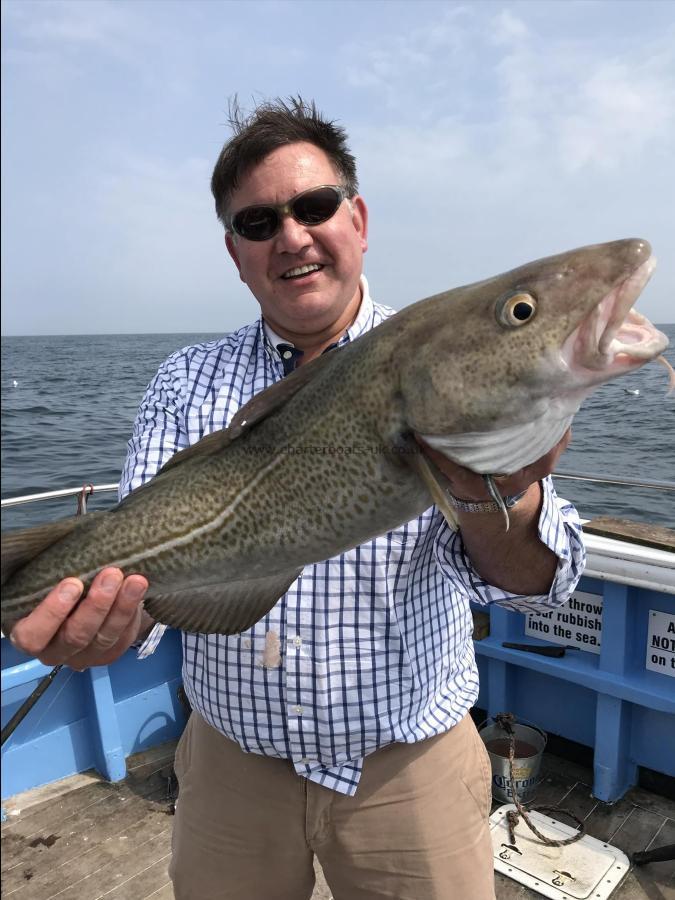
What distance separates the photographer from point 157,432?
8.86ft

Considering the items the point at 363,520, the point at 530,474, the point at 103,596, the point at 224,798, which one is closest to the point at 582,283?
the point at 530,474

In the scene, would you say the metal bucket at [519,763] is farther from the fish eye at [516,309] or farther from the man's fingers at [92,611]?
the fish eye at [516,309]

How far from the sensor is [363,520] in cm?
192

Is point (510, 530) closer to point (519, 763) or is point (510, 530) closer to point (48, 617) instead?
point (48, 617)

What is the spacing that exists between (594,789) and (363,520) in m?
3.69

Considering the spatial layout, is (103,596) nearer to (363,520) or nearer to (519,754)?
(363,520)

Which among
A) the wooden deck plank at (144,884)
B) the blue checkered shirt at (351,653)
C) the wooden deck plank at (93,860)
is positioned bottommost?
the wooden deck plank at (144,884)

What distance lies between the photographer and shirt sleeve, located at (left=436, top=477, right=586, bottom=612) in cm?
227

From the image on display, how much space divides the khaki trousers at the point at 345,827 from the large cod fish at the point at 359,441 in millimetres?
820

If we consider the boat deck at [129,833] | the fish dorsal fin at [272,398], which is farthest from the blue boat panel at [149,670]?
the fish dorsal fin at [272,398]

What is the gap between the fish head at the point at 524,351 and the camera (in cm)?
161

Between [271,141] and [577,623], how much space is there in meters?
3.68

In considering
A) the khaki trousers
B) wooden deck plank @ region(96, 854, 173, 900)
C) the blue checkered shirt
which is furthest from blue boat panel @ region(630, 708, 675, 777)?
wooden deck plank @ region(96, 854, 173, 900)

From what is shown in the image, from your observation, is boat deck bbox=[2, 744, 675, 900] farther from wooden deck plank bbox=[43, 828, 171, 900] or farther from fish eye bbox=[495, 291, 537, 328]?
fish eye bbox=[495, 291, 537, 328]
